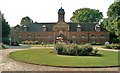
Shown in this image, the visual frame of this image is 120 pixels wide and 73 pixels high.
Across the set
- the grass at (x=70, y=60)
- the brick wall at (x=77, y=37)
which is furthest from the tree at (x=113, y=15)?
the grass at (x=70, y=60)

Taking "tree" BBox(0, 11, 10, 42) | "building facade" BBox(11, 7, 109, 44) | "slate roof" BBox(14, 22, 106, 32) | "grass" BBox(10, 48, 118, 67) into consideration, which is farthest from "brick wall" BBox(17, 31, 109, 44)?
"grass" BBox(10, 48, 118, 67)

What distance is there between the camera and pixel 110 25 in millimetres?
57656

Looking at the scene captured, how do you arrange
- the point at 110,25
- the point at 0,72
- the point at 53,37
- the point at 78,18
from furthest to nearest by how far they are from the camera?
the point at 78,18 → the point at 53,37 → the point at 110,25 → the point at 0,72

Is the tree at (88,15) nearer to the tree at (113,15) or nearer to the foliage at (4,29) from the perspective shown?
the tree at (113,15)

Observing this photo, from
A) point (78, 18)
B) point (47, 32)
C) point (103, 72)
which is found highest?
point (78, 18)

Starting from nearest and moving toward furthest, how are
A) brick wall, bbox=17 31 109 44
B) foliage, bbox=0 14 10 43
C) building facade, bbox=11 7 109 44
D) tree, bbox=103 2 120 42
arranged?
1. tree, bbox=103 2 120 42
2. foliage, bbox=0 14 10 43
3. brick wall, bbox=17 31 109 44
4. building facade, bbox=11 7 109 44

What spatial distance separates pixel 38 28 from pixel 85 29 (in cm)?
1415

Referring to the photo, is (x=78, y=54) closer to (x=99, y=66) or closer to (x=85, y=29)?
(x=99, y=66)

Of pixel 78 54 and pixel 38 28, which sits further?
pixel 38 28

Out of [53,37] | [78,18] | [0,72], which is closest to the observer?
[0,72]

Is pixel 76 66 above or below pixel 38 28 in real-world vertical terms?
below

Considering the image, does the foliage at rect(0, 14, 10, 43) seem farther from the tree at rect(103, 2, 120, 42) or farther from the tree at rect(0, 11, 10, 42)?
the tree at rect(103, 2, 120, 42)

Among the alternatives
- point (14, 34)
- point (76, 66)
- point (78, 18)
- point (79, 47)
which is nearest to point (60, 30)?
point (14, 34)

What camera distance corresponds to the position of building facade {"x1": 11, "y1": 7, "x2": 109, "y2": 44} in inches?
2746
